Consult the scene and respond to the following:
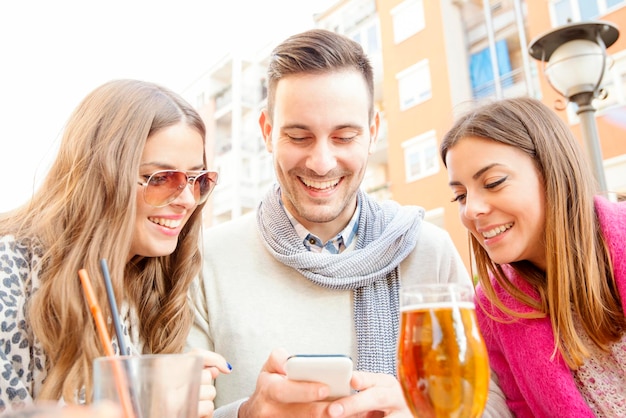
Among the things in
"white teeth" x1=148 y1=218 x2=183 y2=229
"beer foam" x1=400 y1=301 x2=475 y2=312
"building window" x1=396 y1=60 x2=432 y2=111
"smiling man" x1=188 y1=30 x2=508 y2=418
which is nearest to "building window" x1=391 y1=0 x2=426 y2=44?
"building window" x1=396 y1=60 x2=432 y2=111

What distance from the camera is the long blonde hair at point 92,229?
1301mm

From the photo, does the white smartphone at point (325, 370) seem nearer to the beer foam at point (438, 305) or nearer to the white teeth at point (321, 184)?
the beer foam at point (438, 305)

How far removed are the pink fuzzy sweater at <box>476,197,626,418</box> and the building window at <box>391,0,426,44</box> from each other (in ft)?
27.0

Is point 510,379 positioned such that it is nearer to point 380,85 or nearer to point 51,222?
point 51,222

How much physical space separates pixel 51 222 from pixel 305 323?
875mm

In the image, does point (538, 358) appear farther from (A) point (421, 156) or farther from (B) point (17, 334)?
(A) point (421, 156)

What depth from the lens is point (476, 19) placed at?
889cm

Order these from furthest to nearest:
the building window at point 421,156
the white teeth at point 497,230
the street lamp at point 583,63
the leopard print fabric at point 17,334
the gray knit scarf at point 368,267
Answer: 1. the building window at point 421,156
2. the street lamp at point 583,63
3. the gray knit scarf at point 368,267
4. the white teeth at point 497,230
5. the leopard print fabric at point 17,334

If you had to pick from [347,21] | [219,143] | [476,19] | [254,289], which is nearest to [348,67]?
[254,289]

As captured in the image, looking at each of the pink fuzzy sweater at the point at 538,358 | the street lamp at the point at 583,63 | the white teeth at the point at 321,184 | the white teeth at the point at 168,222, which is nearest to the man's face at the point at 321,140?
the white teeth at the point at 321,184

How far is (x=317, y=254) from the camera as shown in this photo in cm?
187

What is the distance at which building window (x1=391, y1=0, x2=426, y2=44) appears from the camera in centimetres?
913

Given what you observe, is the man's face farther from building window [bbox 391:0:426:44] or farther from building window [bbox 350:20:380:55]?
building window [bbox 350:20:380:55]

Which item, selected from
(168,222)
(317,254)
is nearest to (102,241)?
(168,222)
